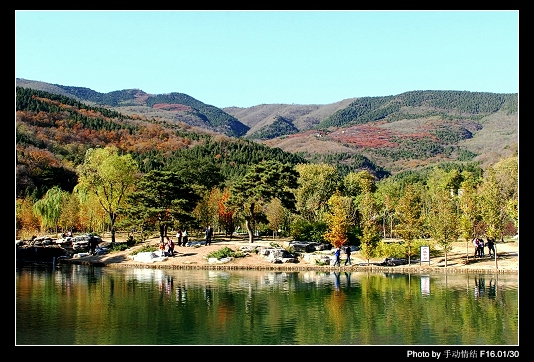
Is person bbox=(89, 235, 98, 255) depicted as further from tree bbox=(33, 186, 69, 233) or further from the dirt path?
tree bbox=(33, 186, 69, 233)

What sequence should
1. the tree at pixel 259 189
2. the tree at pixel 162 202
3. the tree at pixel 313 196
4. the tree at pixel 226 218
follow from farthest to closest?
the tree at pixel 313 196, the tree at pixel 226 218, the tree at pixel 259 189, the tree at pixel 162 202

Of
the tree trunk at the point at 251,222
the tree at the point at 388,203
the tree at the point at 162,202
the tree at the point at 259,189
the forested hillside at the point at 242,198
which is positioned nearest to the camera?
the forested hillside at the point at 242,198

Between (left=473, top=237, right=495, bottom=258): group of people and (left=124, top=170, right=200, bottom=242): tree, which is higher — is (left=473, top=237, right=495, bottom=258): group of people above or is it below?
below

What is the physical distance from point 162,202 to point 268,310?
21434 mm

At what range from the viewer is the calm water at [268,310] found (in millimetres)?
16109

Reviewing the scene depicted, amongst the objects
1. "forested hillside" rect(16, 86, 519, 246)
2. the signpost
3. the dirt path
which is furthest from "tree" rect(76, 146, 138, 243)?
A: the signpost

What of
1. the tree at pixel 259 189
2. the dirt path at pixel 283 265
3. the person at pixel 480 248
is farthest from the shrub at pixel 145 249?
the person at pixel 480 248

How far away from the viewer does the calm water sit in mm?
16109

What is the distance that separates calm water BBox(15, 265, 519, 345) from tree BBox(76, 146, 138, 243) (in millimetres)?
14867

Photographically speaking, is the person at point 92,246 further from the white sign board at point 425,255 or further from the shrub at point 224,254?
the white sign board at point 425,255

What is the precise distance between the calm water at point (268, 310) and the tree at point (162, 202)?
9.51 m

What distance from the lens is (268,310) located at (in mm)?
20062

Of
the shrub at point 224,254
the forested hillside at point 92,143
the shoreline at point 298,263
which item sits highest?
the forested hillside at point 92,143
